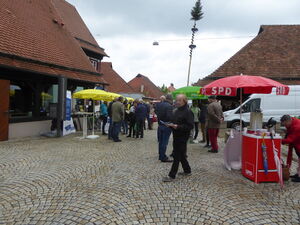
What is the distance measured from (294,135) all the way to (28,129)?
10.0 meters

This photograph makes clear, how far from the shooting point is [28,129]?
10.4 meters

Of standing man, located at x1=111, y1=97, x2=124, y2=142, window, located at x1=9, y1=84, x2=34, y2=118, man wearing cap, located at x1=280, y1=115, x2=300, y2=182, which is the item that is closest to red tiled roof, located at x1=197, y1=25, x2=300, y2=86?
standing man, located at x1=111, y1=97, x2=124, y2=142

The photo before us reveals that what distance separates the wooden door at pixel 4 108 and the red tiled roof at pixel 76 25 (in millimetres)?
11002

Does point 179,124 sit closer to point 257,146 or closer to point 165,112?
point 257,146

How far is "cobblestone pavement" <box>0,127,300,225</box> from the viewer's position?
3229mm

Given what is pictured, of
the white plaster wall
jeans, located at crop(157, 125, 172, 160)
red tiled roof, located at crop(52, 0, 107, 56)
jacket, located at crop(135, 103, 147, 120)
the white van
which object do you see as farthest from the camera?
A: red tiled roof, located at crop(52, 0, 107, 56)

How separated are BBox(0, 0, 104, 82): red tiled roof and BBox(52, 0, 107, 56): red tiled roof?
354 centimetres

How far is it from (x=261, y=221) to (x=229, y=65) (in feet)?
51.3

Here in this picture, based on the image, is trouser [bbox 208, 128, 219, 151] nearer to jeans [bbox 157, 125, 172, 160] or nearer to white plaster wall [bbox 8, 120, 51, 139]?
jeans [bbox 157, 125, 172, 160]

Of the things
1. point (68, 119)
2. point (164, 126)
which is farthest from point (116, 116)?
point (164, 126)

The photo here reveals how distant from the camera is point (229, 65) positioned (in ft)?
57.0

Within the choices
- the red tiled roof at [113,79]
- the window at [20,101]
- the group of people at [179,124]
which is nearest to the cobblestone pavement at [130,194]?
the group of people at [179,124]

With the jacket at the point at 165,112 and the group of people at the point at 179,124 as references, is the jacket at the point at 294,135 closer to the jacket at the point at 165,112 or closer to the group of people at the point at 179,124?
the group of people at the point at 179,124

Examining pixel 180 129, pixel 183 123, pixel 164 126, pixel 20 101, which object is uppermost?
pixel 20 101
